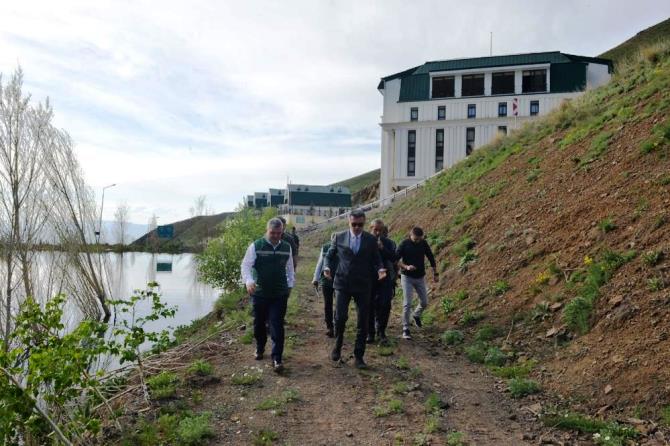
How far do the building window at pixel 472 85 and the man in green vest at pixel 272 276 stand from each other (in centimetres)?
4553

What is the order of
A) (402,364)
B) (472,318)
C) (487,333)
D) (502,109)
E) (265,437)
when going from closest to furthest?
1. (265,437)
2. (402,364)
3. (487,333)
4. (472,318)
5. (502,109)

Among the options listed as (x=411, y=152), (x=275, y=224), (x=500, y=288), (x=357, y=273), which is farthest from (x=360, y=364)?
A: (x=411, y=152)

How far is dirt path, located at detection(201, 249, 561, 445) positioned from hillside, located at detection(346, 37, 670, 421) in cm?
88

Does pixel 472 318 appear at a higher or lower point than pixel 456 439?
higher

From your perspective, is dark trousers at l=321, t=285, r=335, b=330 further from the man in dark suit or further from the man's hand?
the man's hand

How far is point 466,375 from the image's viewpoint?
7043 mm

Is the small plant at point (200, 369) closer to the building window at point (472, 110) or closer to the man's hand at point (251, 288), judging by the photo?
the man's hand at point (251, 288)

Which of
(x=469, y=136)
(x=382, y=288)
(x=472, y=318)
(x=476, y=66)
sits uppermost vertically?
(x=476, y=66)

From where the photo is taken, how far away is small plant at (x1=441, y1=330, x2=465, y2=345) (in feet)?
27.9

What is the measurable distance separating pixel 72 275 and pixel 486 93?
40.0m

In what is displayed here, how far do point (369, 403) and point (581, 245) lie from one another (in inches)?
214

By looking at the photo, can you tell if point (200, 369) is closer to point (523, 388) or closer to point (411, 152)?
point (523, 388)

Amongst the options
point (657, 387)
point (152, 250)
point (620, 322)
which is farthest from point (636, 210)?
point (152, 250)

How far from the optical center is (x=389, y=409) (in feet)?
18.5
